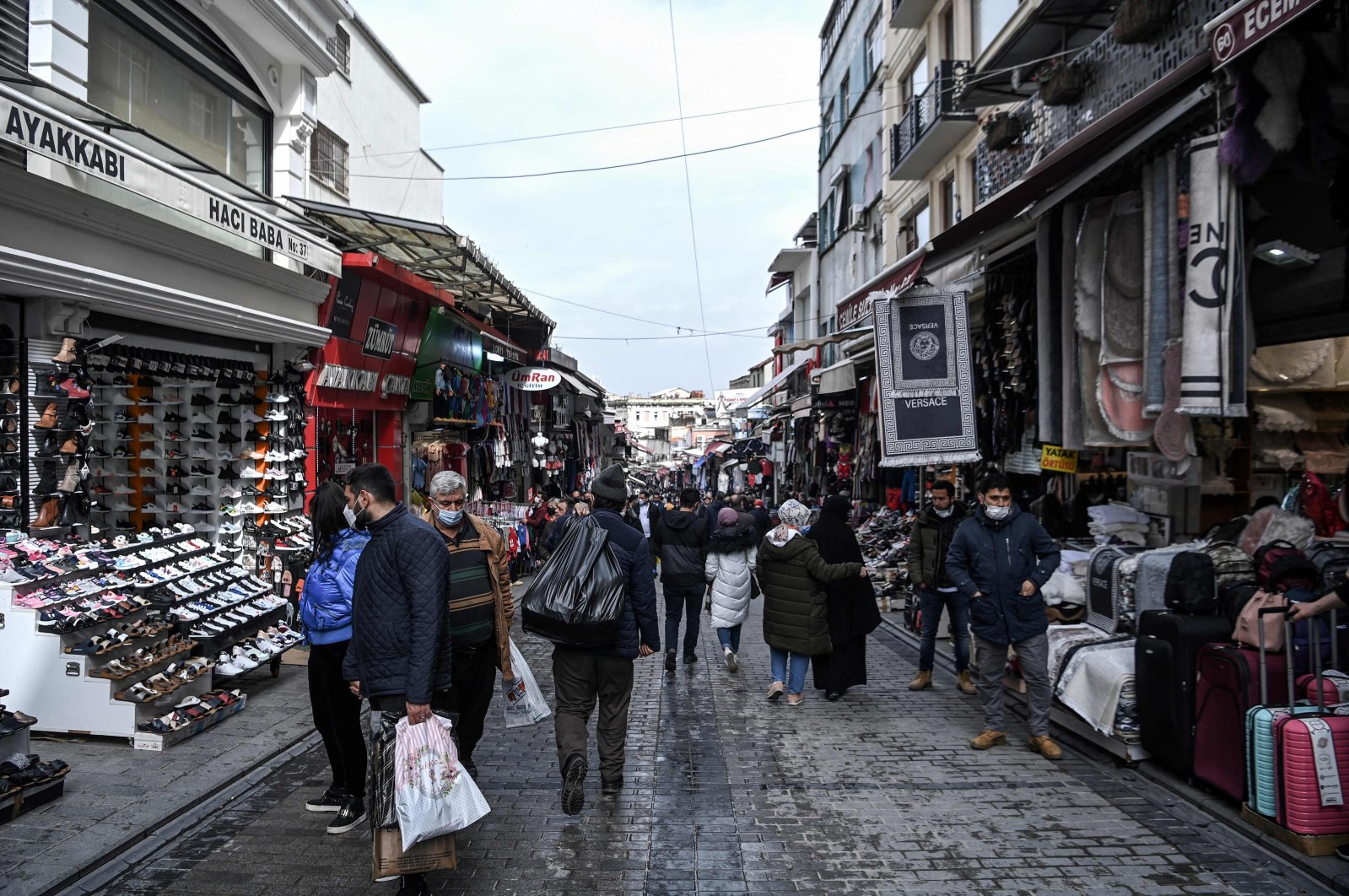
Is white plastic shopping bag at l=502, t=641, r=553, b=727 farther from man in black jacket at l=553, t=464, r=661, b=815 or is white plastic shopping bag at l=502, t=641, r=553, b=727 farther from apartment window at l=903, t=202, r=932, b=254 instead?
apartment window at l=903, t=202, r=932, b=254

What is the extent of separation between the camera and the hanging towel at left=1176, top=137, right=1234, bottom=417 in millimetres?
5109

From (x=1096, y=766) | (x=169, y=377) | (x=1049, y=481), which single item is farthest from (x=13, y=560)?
(x=1049, y=481)

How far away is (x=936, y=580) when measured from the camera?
7.56 m

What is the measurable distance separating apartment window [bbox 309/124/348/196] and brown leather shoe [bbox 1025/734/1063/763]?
12135mm

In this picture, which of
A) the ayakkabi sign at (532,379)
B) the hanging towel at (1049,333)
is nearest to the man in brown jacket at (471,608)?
the hanging towel at (1049,333)

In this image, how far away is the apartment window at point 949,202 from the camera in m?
15.3

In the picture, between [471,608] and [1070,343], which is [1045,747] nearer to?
[1070,343]

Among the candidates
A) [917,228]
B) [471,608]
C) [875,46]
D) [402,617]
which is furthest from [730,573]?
[875,46]

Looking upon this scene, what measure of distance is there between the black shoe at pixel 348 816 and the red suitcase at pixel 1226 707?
4688 millimetres

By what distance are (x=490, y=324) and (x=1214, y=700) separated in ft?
50.5

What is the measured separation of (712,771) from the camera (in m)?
5.54

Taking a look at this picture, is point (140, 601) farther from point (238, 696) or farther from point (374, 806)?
point (374, 806)

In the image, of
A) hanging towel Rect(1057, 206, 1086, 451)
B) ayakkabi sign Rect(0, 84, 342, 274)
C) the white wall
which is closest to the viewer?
ayakkabi sign Rect(0, 84, 342, 274)

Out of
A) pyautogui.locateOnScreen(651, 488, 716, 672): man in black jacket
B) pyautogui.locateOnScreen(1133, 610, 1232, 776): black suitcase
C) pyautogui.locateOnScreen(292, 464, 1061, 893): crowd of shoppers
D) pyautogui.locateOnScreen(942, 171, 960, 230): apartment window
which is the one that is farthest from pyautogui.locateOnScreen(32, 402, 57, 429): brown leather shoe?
pyautogui.locateOnScreen(942, 171, 960, 230): apartment window
